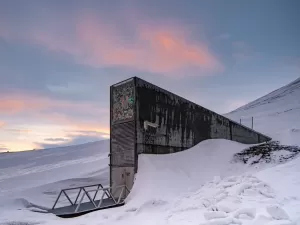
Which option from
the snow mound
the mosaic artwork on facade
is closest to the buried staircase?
the mosaic artwork on facade

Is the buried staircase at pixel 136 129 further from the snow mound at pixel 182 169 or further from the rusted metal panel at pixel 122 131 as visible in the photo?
the snow mound at pixel 182 169

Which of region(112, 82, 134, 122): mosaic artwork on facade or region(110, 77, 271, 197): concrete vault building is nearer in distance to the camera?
region(110, 77, 271, 197): concrete vault building

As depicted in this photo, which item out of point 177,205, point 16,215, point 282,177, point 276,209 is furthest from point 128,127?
point 276,209

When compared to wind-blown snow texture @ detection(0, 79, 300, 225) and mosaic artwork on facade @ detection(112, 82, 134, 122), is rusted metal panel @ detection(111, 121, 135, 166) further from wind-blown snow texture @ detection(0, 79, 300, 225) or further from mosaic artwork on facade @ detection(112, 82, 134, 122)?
wind-blown snow texture @ detection(0, 79, 300, 225)

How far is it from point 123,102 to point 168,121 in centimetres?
236

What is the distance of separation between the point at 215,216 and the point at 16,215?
5.64m

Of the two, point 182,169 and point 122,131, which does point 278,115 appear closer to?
point 182,169

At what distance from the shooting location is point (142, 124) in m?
10.8

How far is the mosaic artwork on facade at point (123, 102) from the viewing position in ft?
35.9

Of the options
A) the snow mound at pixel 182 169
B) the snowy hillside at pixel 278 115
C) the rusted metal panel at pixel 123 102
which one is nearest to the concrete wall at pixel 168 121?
the rusted metal panel at pixel 123 102

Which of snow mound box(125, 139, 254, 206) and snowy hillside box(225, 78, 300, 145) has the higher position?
snowy hillside box(225, 78, 300, 145)

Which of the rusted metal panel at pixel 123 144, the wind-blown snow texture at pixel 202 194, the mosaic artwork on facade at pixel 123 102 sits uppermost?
the mosaic artwork on facade at pixel 123 102

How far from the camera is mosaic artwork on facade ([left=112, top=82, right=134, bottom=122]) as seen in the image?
1094 centimetres

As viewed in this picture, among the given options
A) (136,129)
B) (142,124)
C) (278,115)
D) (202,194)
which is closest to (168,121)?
(142,124)
